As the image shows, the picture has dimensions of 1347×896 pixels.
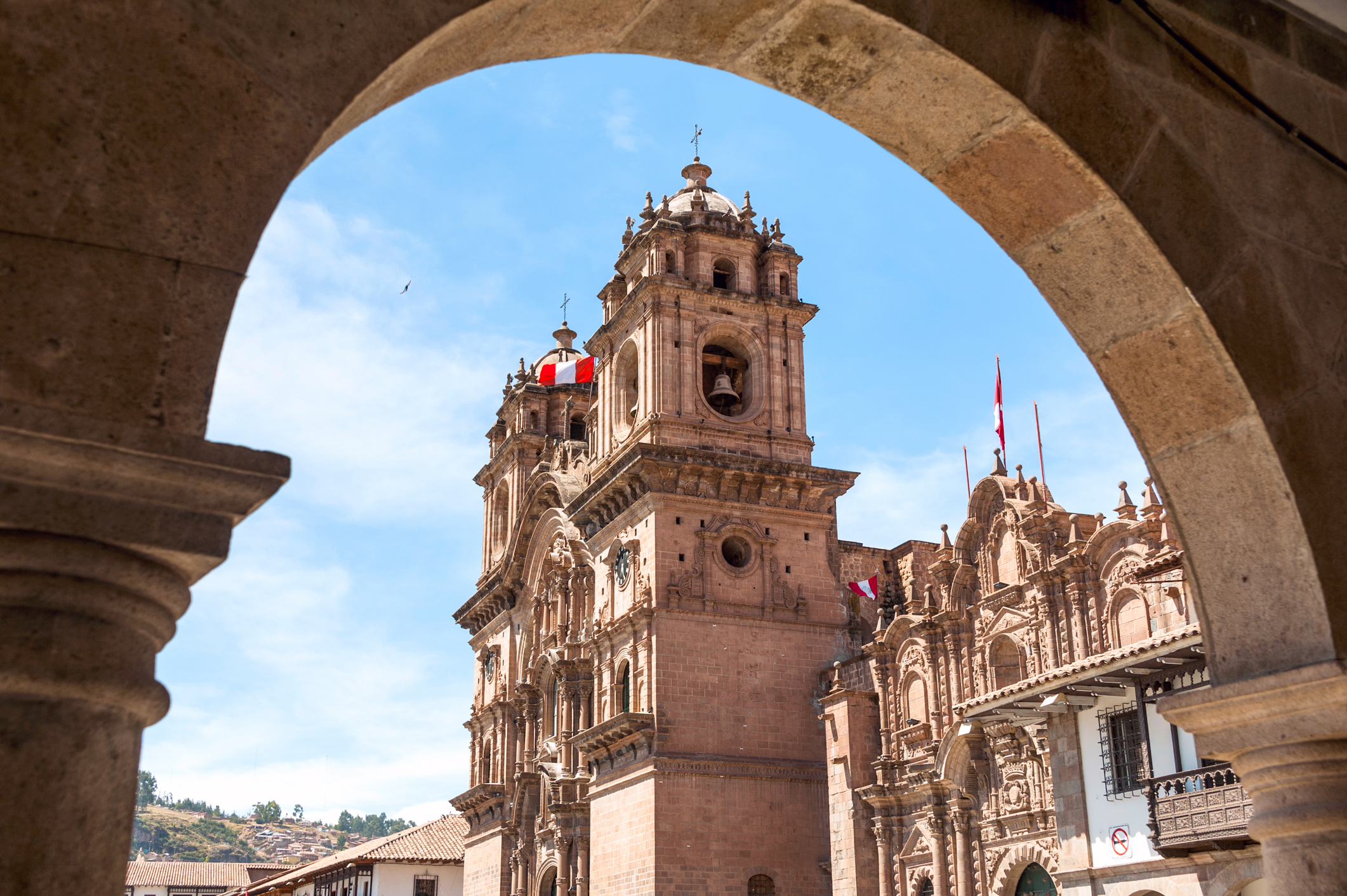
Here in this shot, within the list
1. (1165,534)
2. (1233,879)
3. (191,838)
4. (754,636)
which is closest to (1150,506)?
(1165,534)

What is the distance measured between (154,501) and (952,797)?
20.3 metres

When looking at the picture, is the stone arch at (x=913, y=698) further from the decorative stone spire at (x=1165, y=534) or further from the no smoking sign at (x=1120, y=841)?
the decorative stone spire at (x=1165, y=534)

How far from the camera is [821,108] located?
13.8 feet

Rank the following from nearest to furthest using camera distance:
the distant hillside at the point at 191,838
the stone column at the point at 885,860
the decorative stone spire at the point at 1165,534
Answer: the decorative stone spire at the point at 1165,534
the stone column at the point at 885,860
the distant hillside at the point at 191,838

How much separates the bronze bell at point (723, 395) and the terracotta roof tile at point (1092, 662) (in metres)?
11.0

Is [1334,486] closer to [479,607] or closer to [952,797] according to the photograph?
[952,797]

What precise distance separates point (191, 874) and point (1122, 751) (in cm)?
7247

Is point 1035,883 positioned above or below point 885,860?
below

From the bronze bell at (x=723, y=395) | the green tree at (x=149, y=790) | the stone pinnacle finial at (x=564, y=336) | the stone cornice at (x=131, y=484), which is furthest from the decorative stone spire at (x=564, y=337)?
the green tree at (x=149, y=790)

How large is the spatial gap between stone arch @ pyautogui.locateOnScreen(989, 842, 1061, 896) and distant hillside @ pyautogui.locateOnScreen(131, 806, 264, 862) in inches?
5500

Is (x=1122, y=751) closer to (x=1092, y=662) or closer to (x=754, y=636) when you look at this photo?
(x=1092, y=662)

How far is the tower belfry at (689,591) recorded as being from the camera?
26.0 meters

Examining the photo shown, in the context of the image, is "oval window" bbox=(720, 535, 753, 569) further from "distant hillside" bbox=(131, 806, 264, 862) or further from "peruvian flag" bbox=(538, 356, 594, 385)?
"distant hillside" bbox=(131, 806, 264, 862)

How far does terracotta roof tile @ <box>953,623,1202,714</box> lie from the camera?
49.0 feet
